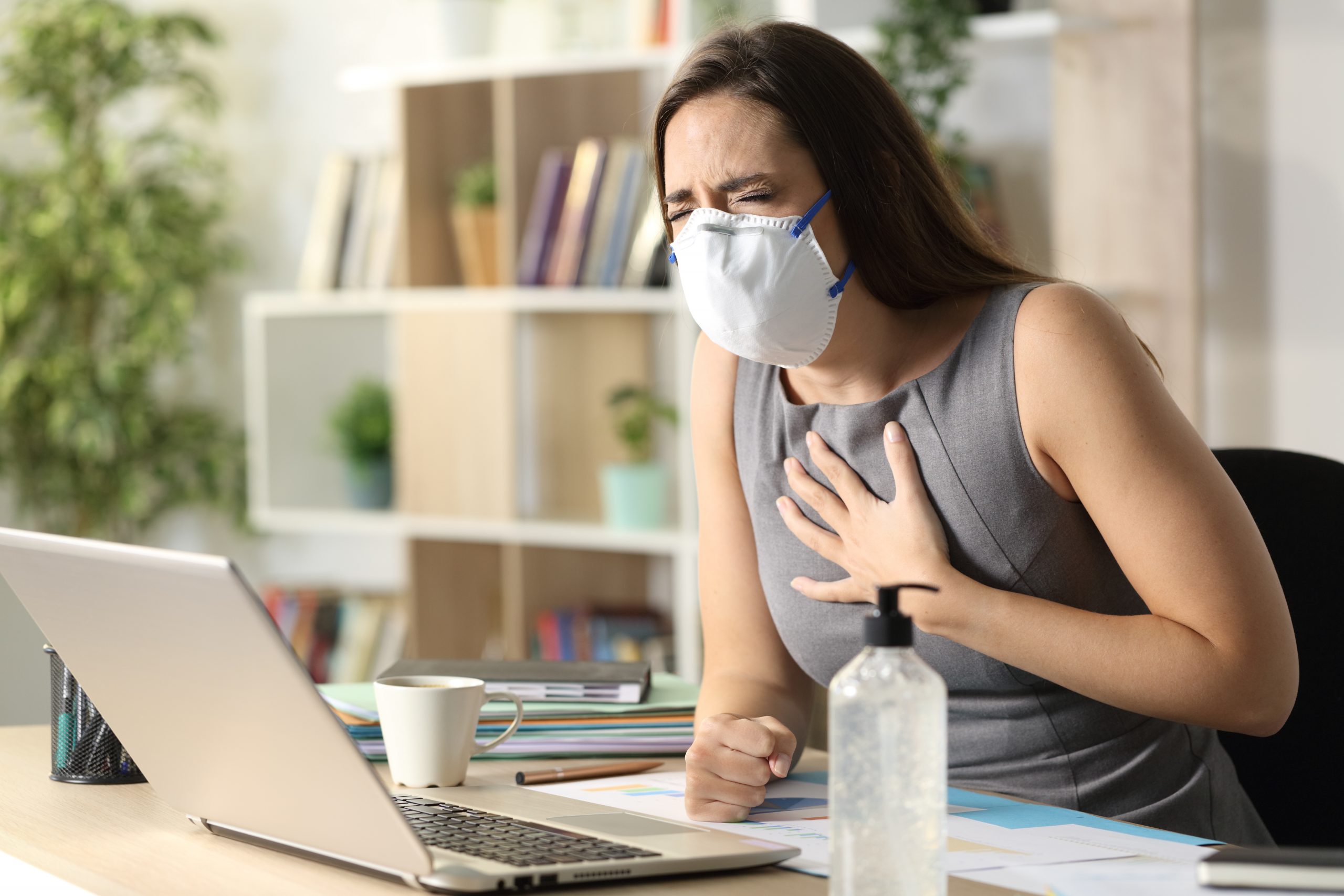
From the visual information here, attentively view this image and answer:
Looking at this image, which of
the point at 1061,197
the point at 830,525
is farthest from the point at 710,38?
the point at 1061,197

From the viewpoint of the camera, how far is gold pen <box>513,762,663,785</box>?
1077 millimetres

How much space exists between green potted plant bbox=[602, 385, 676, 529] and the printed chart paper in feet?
5.42

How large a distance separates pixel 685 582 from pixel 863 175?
1.47m

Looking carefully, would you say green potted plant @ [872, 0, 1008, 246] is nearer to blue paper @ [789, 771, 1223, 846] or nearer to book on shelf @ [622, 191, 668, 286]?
book on shelf @ [622, 191, 668, 286]

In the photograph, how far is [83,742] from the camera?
110 centimetres

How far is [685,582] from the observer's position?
264 cm

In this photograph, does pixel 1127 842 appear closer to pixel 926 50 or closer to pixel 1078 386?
pixel 1078 386

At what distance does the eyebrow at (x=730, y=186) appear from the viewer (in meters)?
1.22

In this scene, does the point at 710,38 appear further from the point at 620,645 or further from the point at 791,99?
the point at 620,645

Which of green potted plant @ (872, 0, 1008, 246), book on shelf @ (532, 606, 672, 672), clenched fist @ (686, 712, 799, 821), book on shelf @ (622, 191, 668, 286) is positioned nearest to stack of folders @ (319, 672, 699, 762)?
clenched fist @ (686, 712, 799, 821)

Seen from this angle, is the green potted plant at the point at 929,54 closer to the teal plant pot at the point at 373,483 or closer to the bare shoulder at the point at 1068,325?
the bare shoulder at the point at 1068,325

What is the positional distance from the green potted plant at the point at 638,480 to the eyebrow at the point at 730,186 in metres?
1.53

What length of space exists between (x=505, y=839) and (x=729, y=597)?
549mm

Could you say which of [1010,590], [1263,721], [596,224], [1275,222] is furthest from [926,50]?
[1263,721]
